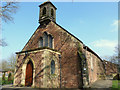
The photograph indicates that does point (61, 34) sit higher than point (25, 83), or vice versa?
point (61, 34)

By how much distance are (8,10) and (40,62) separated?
6.48 meters

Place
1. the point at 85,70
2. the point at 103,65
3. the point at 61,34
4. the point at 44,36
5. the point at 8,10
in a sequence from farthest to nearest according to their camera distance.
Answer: the point at 103,65 → the point at 44,36 → the point at 61,34 → the point at 85,70 → the point at 8,10

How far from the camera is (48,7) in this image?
17.8 metres

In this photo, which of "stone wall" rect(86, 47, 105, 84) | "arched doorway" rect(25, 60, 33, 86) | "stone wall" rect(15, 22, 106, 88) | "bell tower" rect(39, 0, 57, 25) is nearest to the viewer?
"stone wall" rect(15, 22, 106, 88)

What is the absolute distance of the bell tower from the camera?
1731cm

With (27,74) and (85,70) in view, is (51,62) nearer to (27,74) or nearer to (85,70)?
(27,74)

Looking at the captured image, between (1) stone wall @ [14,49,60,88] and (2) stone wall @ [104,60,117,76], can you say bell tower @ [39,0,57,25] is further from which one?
(2) stone wall @ [104,60,117,76]

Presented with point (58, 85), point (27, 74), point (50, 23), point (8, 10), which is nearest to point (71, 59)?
point (58, 85)

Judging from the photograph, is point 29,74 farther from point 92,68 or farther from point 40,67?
point 92,68

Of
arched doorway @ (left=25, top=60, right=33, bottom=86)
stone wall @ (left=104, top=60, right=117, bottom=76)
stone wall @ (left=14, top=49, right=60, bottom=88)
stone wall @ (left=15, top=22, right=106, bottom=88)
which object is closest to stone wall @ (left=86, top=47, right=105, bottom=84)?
stone wall @ (left=15, top=22, right=106, bottom=88)

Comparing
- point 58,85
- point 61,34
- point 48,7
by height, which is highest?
point 48,7

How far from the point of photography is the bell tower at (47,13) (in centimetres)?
1731

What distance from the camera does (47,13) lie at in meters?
17.5

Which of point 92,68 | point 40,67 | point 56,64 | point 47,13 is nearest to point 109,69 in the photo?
point 92,68
